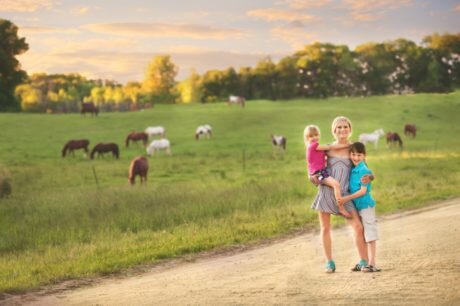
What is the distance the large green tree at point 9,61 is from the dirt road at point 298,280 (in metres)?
26.0

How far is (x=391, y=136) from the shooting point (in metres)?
39.2

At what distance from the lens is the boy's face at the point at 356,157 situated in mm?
8109

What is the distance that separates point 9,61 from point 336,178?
30.8m

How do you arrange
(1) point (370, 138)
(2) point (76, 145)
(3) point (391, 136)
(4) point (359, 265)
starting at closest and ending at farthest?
(4) point (359, 265) < (2) point (76, 145) < (3) point (391, 136) < (1) point (370, 138)

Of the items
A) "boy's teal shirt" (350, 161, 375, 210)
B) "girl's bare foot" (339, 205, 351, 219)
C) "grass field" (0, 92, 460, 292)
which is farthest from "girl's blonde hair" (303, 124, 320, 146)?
"grass field" (0, 92, 460, 292)

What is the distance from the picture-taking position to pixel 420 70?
3519cm

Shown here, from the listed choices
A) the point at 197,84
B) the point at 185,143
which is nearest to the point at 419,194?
the point at 185,143

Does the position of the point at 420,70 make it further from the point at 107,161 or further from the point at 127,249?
the point at 127,249

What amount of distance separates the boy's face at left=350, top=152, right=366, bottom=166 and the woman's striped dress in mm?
76

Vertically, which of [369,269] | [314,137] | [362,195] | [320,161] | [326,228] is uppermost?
[314,137]

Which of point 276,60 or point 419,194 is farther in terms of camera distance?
point 276,60

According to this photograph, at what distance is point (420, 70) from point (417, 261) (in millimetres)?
26976

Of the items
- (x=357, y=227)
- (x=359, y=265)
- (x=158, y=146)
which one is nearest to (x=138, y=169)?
(x=158, y=146)

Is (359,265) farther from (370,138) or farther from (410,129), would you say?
(410,129)
